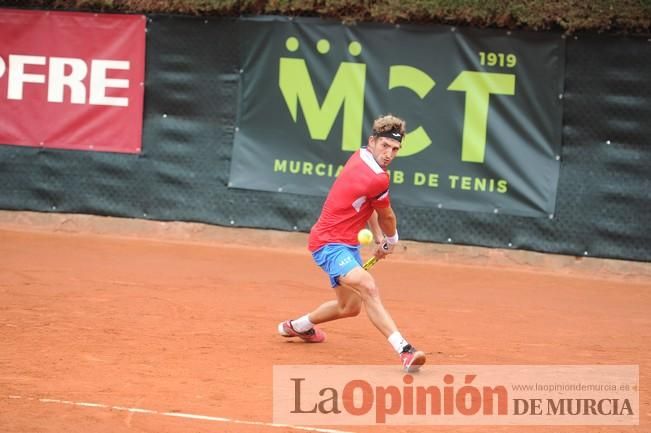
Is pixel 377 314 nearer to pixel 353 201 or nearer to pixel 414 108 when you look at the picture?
pixel 353 201

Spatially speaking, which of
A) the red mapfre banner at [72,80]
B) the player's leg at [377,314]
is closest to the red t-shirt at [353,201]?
the player's leg at [377,314]

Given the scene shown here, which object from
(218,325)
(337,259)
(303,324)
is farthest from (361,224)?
(218,325)

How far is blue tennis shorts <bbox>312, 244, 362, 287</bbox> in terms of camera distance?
756 centimetres

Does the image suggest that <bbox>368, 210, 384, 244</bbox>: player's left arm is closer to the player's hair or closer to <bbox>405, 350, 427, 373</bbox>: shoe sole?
the player's hair

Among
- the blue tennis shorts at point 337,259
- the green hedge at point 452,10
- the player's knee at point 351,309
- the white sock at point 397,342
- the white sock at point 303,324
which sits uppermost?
the green hedge at point 452,10

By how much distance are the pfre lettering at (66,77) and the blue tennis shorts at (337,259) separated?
6.52 metres

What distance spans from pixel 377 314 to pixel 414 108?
5.60 meters

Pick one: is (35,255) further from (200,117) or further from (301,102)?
(301,102)

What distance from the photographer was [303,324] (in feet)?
26.8

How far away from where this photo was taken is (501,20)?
12.2 m

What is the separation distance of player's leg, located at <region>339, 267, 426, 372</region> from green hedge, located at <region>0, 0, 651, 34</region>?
18.3 feet

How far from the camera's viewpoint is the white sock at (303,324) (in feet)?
26.8

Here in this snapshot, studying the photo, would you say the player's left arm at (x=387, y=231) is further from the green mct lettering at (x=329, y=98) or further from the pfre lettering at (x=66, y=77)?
the pfre lettering at (x=66, y=77)

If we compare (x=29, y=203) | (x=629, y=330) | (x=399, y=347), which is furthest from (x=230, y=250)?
(x=399, y=347)
